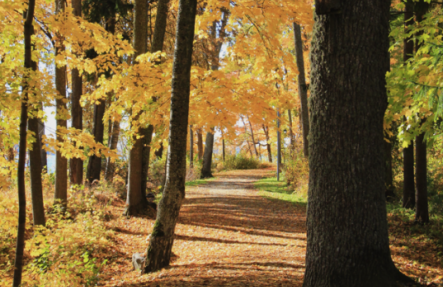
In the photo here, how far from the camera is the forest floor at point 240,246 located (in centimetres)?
416

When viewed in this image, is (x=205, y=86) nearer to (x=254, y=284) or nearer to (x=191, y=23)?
(x=191, y=23)

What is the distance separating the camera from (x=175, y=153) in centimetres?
461

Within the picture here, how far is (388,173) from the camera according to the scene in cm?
951

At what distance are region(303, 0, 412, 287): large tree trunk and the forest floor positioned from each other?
1.09 meters

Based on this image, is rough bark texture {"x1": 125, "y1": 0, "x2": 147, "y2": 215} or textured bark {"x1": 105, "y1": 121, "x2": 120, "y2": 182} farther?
textured bark {"x1": 105, "y1": 121, "x2": 120, "y2": 182}

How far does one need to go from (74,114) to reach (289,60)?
677 centimetres

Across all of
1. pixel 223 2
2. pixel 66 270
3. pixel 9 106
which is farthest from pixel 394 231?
pixel 9 106

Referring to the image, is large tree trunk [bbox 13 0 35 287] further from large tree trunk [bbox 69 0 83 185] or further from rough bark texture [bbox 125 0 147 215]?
large tree trunk [bbox 69 0 83 185]

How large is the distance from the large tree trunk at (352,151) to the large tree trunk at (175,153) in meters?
2.36

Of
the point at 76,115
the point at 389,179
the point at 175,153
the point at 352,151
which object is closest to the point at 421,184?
the point at 389,179

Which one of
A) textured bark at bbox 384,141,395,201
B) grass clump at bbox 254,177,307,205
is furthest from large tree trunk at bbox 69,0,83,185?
textured bark at bbox 384,141,395,201

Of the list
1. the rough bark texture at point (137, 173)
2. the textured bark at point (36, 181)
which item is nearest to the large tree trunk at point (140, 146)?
the rough bark texture at point (137, 173)

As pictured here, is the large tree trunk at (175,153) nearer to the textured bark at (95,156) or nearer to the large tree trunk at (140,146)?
the large tree trunk at (140,146)

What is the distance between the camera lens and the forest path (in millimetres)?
4105
